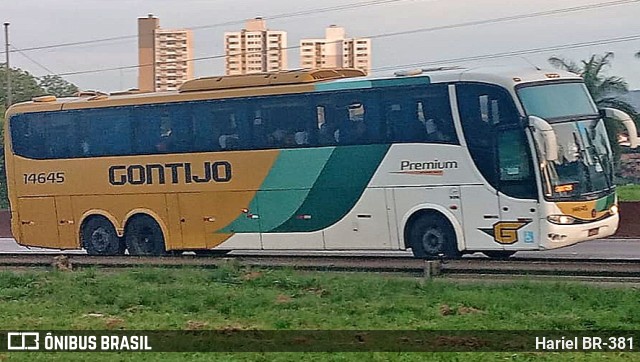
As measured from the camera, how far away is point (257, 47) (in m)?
61.1

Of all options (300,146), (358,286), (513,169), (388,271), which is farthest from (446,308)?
(300,146)

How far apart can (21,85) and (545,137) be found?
159ft

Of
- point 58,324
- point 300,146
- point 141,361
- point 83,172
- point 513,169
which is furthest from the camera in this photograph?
point 83,172

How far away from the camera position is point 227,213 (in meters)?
21.0

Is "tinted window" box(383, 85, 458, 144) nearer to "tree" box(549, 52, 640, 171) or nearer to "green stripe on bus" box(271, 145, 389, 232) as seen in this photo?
"green stripe on bus" box(271, 145, 389, 232)

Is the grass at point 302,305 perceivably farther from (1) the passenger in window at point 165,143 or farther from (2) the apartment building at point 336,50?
(2) the apartment building at point 336,50

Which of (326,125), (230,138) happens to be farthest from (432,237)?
(230,138)

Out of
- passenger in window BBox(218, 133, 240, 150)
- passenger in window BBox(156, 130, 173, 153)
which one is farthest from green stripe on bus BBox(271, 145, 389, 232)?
passenger in window BBox(156, 130, 173, 153)

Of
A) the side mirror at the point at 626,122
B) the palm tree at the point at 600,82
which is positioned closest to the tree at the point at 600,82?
the palm tree at the point at 600,82

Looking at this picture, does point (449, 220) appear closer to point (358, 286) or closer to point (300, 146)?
point (300, 146)

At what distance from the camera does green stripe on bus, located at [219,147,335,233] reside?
783 inches

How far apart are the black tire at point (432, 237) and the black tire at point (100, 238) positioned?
631 centimetres

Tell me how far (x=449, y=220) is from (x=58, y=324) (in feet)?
27.5

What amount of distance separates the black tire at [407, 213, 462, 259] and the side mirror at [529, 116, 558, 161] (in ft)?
6.89
